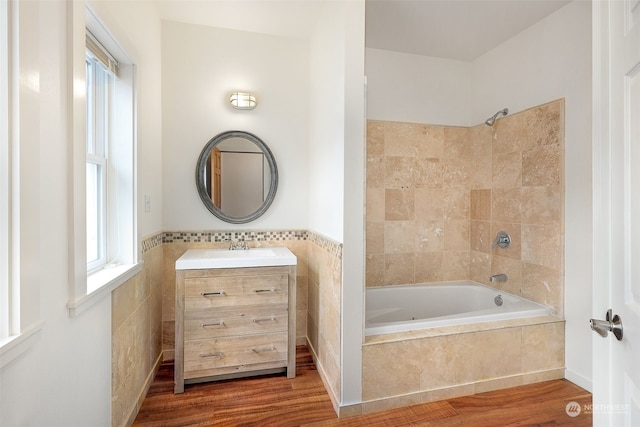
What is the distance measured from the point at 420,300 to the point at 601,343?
1.99 meters

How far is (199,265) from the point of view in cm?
202

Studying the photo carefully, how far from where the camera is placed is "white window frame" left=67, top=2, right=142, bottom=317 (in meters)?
1.17

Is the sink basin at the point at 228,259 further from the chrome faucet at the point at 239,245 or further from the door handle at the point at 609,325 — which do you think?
the door handle at the point at 609,325

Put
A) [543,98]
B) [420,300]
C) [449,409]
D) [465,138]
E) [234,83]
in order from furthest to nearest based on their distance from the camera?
1. [465,138]
2. [420,300]
3. [234,83]
4. [543,98]
5. [449,409]

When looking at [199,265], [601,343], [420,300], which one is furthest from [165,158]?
Result: [601,343]

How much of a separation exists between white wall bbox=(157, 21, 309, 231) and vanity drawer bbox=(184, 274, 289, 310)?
0.63m

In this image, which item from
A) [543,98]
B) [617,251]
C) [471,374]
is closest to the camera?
[617,251]

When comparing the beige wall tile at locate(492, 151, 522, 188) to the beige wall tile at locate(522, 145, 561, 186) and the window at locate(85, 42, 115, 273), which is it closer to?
the beige wall tile at locate(522, 145, 561, 186)

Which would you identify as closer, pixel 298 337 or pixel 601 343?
pixel 601 343

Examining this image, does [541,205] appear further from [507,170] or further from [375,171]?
[375,171]

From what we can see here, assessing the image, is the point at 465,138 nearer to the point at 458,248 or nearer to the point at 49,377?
→ the point at 458,248

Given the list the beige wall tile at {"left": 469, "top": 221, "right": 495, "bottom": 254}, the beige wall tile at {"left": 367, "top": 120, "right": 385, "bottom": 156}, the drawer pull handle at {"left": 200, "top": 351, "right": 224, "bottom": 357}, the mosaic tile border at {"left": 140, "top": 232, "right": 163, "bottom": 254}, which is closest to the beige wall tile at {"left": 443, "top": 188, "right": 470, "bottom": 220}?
the beige wall tile at {"left": 469, "top": 221, "right": 495, "bottom": 254}

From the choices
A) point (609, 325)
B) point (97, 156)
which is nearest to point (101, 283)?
point (97, 156)

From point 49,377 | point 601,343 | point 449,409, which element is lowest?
point 449,409
